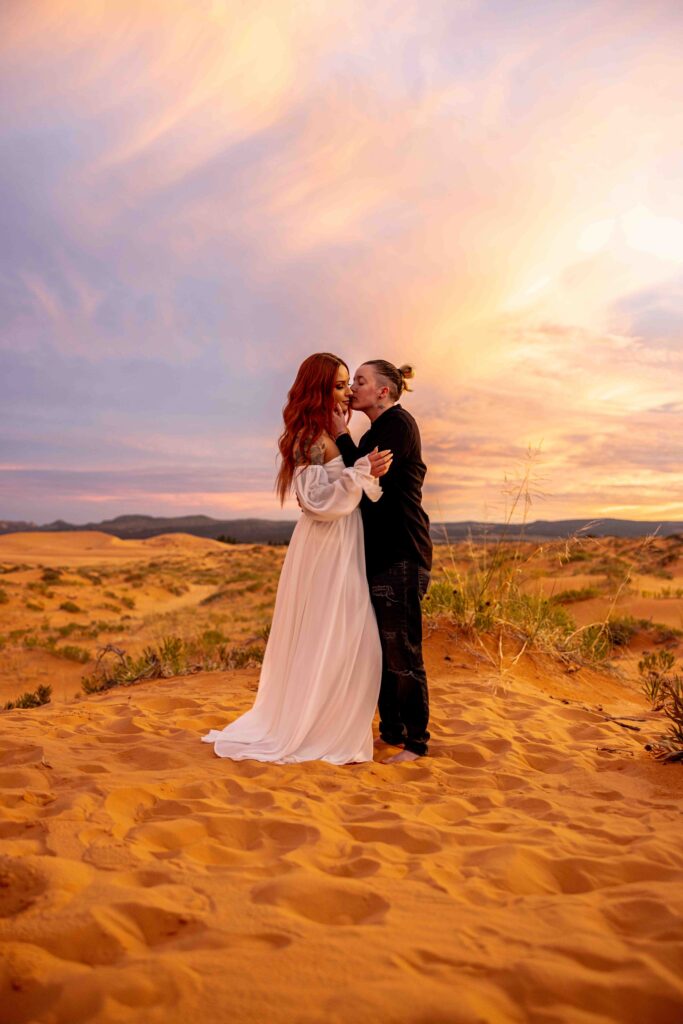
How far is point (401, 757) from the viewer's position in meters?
5.03

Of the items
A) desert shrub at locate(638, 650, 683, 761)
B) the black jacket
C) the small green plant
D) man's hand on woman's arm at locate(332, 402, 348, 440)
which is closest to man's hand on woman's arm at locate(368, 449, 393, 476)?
the black jacket

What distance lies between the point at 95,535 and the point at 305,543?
7717 centimetres

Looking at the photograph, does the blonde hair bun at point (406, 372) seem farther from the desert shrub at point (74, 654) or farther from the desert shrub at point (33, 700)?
the desert shrub at point (74, 654)

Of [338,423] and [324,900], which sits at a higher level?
[338,423]

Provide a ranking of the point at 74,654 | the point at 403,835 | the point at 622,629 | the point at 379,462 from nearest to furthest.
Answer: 1. the point at 403,835
2. the point at 379,462
3. the point at 622,629
4. the point at 74,654

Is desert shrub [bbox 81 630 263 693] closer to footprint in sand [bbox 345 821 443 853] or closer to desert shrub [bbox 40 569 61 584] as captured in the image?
footprint in sand [bbox 345 821 443 853]

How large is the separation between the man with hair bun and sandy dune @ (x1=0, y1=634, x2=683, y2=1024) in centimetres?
49

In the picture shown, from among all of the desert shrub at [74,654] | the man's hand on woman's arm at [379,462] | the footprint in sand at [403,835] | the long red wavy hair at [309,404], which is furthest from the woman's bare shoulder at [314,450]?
the desert shrub at [74,654]

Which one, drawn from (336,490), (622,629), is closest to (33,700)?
(336,490)

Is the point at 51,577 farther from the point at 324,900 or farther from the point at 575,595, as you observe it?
the point at 324,900

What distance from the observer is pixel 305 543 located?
523 cm

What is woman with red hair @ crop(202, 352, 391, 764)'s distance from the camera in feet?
16.3

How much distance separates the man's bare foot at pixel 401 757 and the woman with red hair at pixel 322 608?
0.12 meters

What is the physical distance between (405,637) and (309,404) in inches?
67.7
